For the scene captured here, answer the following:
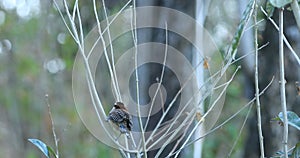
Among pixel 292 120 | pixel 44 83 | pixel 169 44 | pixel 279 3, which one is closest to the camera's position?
pixel 279 3

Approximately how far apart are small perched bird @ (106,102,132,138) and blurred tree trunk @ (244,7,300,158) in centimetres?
128

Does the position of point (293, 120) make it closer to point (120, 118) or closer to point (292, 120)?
point (292, 120)

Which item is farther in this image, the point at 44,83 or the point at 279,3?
the point at 44,83

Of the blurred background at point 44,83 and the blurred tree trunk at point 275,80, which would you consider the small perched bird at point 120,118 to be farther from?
the blurred background at point 44,83

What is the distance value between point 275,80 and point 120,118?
142 cm

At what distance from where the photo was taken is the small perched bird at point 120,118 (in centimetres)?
83

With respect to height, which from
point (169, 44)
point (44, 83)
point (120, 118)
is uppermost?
point (44, 83)

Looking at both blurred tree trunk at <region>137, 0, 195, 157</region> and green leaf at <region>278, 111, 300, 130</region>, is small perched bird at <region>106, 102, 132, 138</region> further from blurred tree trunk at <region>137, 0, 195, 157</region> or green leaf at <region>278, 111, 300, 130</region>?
blurred tree trunk at <region>137, 0, 195, 157</region>

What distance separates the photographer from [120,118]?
0.83m

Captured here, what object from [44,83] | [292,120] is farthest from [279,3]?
[44,83]

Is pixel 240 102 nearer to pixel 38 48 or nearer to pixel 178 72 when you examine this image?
pixel 38 48

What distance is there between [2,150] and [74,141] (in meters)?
0.59

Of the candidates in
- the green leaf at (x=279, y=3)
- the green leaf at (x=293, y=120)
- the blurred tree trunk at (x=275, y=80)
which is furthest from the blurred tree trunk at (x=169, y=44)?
the green leaf at (x=279, y=3)

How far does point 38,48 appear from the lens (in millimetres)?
3861
